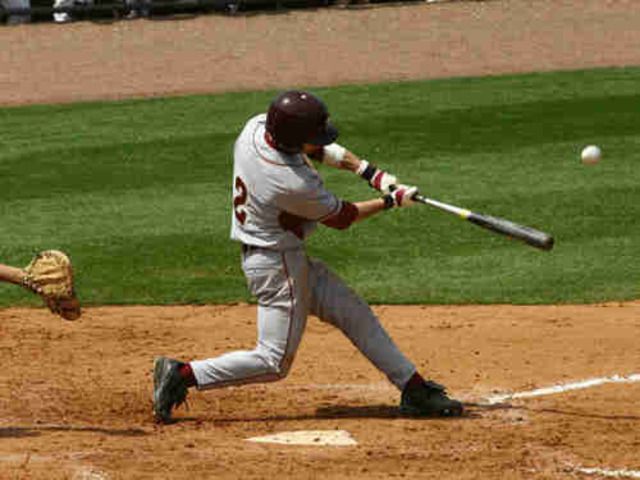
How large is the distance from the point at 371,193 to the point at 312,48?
7697 millimetres

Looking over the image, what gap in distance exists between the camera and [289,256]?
7.07m

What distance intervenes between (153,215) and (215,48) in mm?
8289

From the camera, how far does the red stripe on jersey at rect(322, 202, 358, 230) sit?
7004 mm

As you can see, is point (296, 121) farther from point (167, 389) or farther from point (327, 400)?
point (327, 400)

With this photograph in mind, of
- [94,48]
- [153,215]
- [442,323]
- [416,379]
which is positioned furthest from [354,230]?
[94,48]

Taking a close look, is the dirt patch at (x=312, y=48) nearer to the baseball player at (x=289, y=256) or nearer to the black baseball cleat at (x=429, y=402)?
the baseball player at (x=289, y=256)

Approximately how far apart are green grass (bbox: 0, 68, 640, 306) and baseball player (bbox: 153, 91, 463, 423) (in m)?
2.70

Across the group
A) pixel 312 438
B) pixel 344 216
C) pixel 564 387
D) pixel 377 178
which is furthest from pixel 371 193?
pixel 312 438

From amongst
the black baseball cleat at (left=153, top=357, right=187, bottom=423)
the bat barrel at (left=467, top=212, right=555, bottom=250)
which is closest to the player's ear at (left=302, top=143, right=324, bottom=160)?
the bat barrel at (left=467, top=212, right=555, bottom=250)

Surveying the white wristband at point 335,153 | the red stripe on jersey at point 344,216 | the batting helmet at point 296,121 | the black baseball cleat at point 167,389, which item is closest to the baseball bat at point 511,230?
the red stripe on jersey at point 344,216

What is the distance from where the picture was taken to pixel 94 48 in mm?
20297

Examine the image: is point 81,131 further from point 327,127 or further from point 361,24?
point 327,127

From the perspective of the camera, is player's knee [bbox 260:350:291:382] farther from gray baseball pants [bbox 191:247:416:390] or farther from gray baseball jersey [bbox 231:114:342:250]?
gray baseball jersey [bbox 231:114:342:250]

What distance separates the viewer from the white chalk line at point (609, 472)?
6.14m
